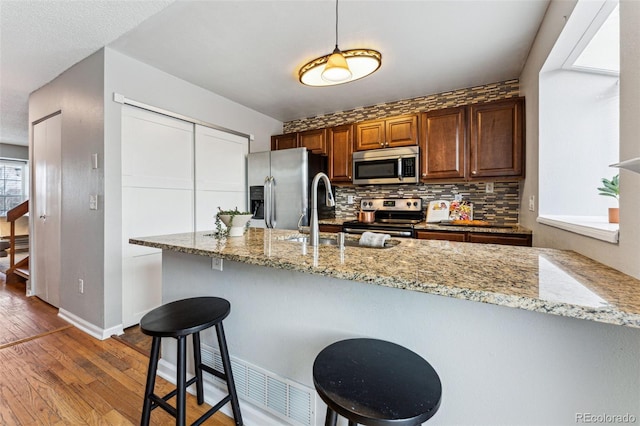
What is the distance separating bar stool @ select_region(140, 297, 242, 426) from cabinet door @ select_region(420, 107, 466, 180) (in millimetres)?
2594

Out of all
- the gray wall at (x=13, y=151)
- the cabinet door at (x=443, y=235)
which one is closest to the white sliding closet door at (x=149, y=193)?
the cabinet door at (x=443, y=235)

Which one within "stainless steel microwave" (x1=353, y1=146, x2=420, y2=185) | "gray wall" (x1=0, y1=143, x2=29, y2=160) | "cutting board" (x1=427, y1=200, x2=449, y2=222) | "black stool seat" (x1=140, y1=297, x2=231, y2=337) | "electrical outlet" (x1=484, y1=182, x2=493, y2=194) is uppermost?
"gray wall" (x1=0, y1=143, x2=29, y2=160)

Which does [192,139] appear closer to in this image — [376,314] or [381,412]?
[376,314]

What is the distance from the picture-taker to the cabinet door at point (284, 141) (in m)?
4.04

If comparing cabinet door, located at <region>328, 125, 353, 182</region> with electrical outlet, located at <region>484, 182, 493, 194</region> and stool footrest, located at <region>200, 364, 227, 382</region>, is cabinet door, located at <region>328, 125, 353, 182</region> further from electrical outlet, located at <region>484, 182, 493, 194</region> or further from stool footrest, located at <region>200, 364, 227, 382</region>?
stool footrest, located at <region>200, 364, 227, 382</region>

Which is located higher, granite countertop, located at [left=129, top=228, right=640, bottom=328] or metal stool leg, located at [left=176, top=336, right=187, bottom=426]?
granite countertop, located at [left=129, top=228, right=640, bottom=328]

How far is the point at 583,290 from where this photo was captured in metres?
0.75

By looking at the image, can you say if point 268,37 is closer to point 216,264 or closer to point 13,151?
point 216,264

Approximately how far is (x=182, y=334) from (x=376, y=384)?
0.78 metres

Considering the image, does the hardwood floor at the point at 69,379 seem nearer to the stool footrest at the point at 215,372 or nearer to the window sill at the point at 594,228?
the stool footrest at the point at 215,372

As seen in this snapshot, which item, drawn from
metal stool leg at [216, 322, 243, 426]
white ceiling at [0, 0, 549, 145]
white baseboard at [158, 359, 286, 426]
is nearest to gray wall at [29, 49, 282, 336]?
white ceiling at [0, 0, 549, 145]

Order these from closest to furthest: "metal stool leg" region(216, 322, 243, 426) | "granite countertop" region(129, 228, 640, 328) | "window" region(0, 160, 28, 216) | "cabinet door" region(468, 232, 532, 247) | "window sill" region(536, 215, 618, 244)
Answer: "granite countertop" region(129, 228, 640, 328) < "window sill" region(536, 215, 618, 244) < "metal stool leg" region(216, 322, 243, 426) < "cabinet door" region(468, 232, 532, 247) < "window" region(0, 160, 28, 216)

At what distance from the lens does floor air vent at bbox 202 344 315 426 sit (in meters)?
1.27

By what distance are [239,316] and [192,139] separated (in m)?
2.33
